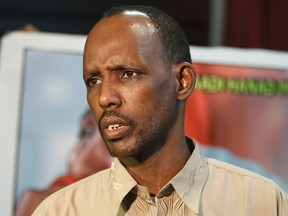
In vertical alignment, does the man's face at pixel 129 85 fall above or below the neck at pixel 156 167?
above

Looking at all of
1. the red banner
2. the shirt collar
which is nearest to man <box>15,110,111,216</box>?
the red banner

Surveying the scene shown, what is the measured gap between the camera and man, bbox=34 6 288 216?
118 cm

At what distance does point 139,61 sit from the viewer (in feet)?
3.92

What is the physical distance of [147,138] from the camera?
120 cm

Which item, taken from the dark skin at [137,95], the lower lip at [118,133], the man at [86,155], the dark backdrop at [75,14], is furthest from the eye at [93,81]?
the dark backdrop at [75,14]

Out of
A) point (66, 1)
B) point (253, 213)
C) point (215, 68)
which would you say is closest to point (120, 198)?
point (253, 213)

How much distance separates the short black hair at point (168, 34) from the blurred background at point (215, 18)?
128 cm

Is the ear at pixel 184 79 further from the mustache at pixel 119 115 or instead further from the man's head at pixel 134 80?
the mustache at pixel 119 115

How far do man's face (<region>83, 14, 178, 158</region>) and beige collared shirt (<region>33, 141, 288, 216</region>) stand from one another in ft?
0.27

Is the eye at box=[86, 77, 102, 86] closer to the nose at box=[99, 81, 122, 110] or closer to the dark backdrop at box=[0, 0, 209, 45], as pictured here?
the nose at box=[99, 81, 122, 110]

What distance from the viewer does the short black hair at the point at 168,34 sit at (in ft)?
4.10

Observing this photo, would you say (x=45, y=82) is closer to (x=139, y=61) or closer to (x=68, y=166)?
(x=68, y=166)

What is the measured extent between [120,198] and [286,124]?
1.09 m

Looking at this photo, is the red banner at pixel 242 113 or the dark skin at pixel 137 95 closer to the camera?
the dark skin at pixel 137 95
